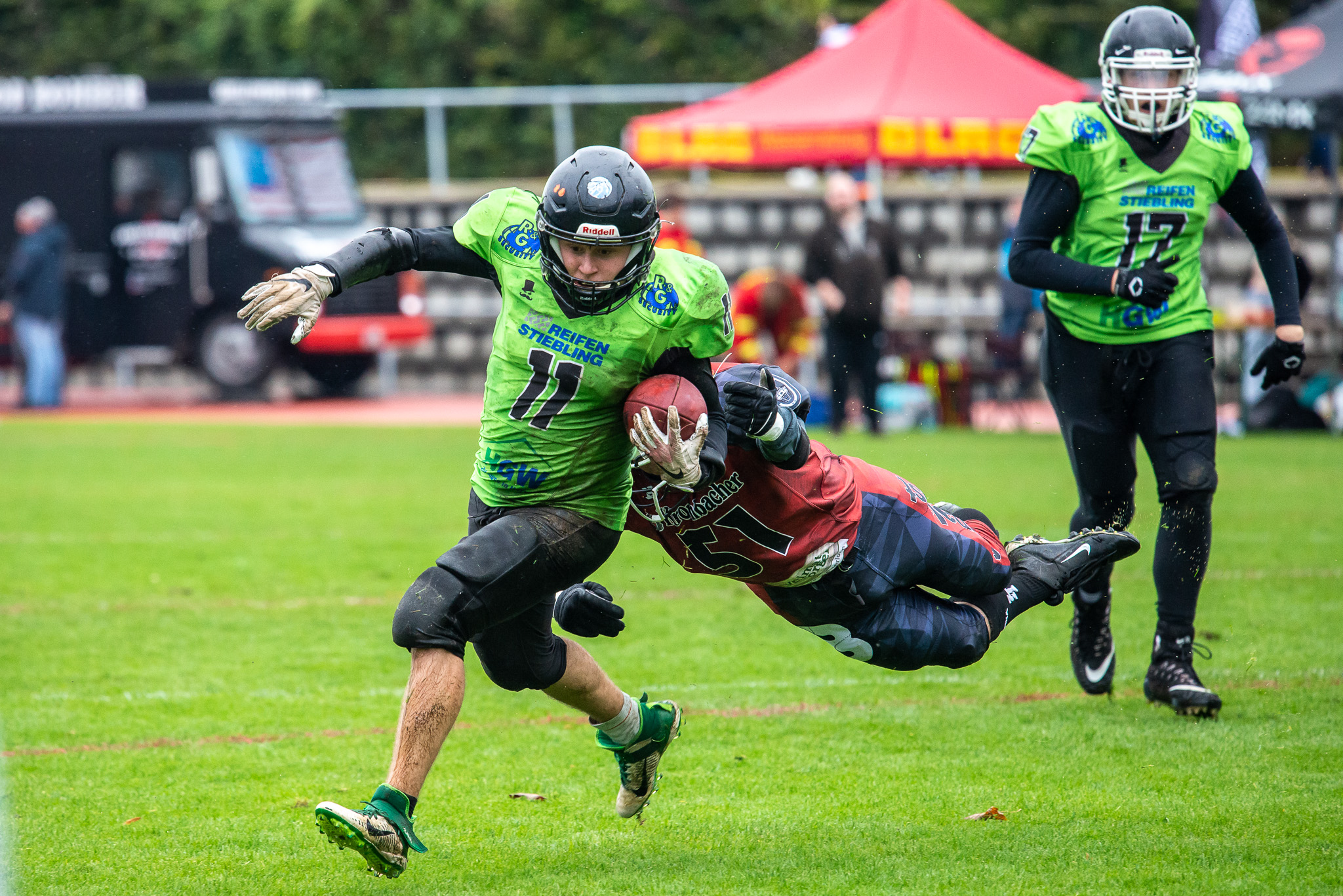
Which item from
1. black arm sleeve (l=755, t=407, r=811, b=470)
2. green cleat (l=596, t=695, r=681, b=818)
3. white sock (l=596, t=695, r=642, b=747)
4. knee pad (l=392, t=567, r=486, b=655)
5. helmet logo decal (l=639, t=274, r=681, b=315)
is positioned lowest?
green cleat (l=596, t=695, r=681, b=818)

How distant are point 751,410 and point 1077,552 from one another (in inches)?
58.0

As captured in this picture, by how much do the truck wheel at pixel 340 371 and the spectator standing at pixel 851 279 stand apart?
743 cm

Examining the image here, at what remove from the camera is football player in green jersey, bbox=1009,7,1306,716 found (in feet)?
17.6

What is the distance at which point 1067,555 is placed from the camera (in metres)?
5.05

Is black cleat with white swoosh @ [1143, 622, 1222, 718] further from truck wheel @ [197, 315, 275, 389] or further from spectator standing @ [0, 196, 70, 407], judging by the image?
truck wheel @ [197, 315, 275, 389]

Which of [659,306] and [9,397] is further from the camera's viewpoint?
[9,397]

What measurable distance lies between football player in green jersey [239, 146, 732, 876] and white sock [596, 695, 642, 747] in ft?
0.33

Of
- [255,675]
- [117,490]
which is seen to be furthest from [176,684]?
[117,490]

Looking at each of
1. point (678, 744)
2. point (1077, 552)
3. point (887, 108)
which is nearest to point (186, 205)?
point (887, 108)

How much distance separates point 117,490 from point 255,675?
6050mm

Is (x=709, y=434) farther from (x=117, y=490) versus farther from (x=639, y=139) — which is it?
(x=639, y=139)

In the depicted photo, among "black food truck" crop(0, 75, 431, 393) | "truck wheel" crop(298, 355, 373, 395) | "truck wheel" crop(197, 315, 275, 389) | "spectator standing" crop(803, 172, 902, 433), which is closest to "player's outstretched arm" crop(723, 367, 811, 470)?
"spectator standing" crop(803, 172, 902, 433)

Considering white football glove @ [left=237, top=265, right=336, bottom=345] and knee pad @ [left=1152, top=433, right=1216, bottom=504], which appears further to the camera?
knee pad @ [left=1152, top=433, right=1216, bottom=504]

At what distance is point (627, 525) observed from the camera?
4637 mm
